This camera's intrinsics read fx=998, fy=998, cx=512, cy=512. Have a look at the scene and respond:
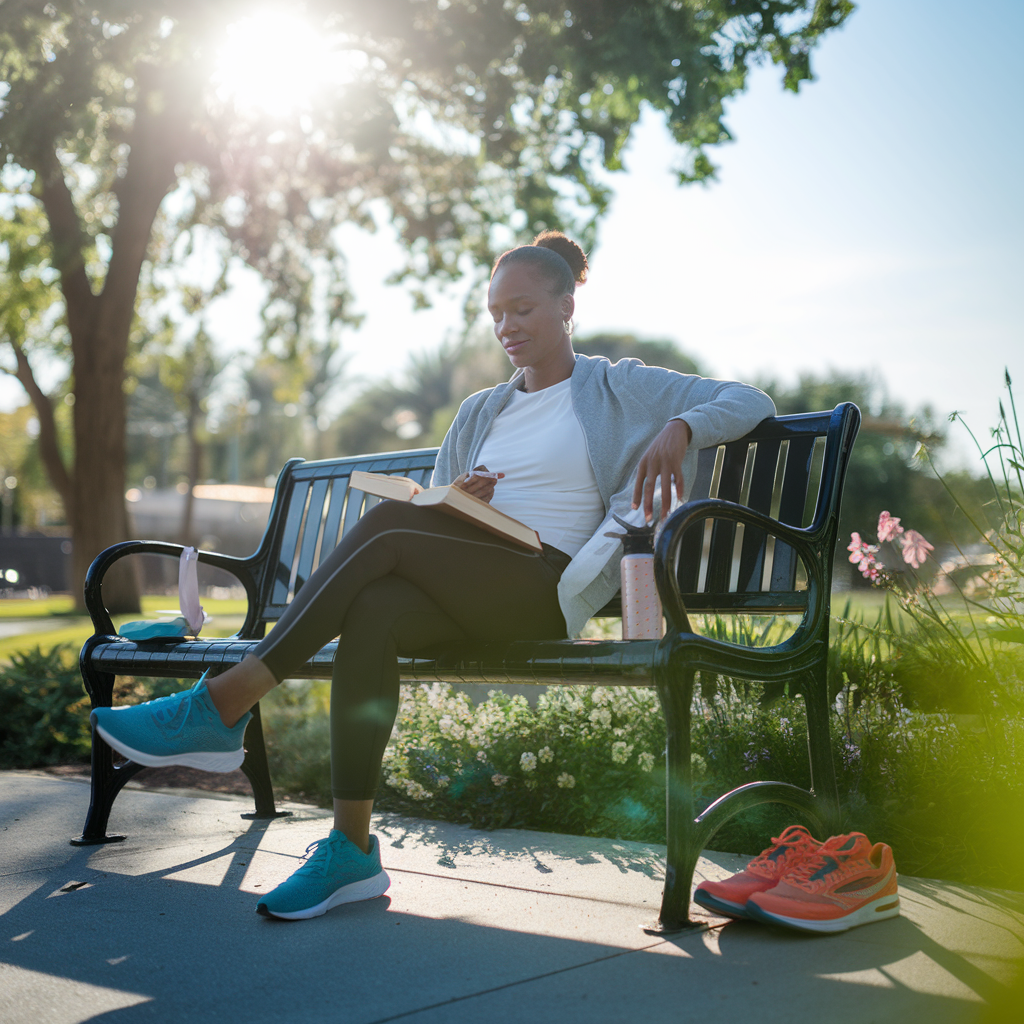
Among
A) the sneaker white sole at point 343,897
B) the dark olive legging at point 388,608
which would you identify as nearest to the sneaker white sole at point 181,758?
the dark olive legging at point 388,608

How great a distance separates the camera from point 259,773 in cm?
350

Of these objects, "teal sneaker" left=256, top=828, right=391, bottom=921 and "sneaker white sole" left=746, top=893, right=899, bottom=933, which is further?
"teal sneaker" left=256, top=828, right=391, bottom=921

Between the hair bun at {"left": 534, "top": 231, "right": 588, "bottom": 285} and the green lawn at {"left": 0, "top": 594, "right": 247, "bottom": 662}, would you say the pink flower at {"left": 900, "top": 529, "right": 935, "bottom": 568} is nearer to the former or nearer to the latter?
the hair bun at {"left": 534, "top": 231, "right": 588, "bottom": 285}

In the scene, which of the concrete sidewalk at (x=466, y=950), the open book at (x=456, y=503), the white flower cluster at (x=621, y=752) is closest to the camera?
the concrete sidewalk at (x=466, y=950)

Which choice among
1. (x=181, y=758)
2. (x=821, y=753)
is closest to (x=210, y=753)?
(x=181, y=758)

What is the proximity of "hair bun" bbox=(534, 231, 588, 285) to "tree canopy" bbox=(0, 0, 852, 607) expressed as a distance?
4.14m

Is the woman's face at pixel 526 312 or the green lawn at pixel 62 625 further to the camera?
the green lawn at pixel 62 625

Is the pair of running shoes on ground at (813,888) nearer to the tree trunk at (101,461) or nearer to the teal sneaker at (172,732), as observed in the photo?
the teal sneaker at (172,732)

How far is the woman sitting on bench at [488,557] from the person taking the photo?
7.45 feet

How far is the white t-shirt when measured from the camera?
2.85m

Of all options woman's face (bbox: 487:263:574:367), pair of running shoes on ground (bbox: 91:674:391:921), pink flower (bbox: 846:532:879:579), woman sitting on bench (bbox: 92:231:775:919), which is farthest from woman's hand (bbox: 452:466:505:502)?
pink flower (bbox: 846:532:879:579)

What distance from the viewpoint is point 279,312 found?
47.6 feet

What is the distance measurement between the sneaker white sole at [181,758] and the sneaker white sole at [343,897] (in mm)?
328

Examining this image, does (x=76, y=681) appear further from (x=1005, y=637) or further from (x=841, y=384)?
(x=841, y=384)
